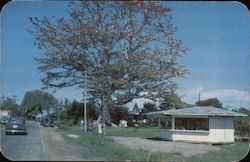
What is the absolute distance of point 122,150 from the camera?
1223cm

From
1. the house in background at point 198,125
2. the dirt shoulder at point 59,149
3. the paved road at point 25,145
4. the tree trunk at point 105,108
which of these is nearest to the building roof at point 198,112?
the house in background at point 198,125

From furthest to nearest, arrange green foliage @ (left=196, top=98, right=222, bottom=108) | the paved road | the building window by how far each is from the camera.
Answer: the building window → green foliage @ (left=196, top=98, right=222, bottom=108) → the paved road

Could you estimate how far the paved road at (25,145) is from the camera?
11695 millimetres

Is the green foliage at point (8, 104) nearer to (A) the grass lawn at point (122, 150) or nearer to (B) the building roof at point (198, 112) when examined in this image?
(A) the grass lawn at point (122, 150)

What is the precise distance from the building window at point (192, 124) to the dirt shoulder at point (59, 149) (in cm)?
359

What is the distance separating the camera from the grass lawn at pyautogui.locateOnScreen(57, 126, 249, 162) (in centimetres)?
1205

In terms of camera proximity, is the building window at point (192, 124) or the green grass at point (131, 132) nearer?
the green grass at point (131, 132)

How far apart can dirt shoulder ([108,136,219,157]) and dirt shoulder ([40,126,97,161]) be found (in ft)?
3.69

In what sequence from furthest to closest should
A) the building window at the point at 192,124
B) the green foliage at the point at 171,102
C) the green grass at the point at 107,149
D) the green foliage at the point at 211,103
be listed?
the building window at the point at 192,124 → the green foliage at the point at 171,102 → the green foliage at the point at 211,103 → the green grass at the point at 107,149

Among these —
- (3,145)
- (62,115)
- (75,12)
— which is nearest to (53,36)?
(75,12)

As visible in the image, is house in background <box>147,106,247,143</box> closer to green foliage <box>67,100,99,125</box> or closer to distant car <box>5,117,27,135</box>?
green foliage <box>67,100,99,125</box>

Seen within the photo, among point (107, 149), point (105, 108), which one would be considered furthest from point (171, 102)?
point (107, 149)

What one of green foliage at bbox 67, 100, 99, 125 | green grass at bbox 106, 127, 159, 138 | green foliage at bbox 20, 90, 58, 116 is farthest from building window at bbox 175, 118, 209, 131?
green foliage at bbox 20, 90, 58, 116

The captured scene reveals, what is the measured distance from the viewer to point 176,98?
13.3 meters
